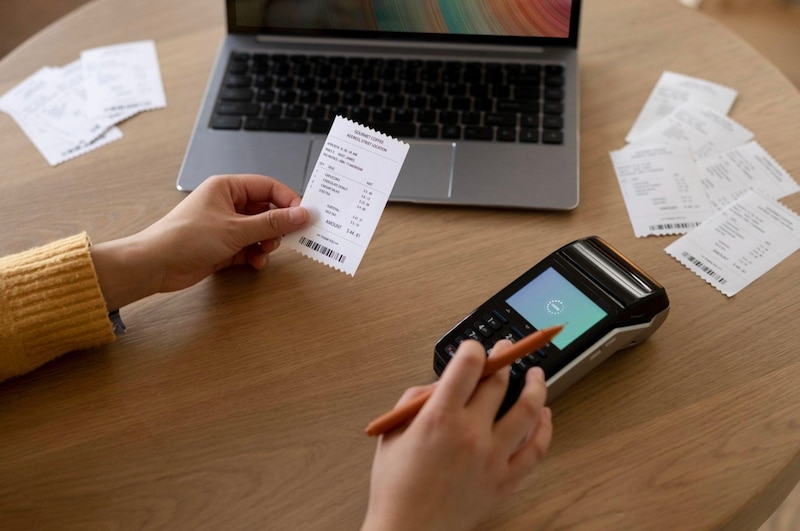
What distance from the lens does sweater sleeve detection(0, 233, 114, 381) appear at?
0.75 m

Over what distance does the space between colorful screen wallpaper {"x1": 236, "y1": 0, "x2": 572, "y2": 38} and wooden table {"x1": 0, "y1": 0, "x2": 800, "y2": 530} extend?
0.14 meters

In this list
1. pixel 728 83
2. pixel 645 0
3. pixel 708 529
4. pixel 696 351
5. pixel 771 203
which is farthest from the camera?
pixel 645 0

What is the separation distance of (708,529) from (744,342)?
203 mm

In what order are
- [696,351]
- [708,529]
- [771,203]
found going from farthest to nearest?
[771,203], [696,351], [708,529]

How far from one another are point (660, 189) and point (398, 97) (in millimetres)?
333

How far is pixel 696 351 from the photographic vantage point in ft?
2.47

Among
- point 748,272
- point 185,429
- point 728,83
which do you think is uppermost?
point 728,83

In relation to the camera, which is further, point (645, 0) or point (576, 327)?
point (645, 0)

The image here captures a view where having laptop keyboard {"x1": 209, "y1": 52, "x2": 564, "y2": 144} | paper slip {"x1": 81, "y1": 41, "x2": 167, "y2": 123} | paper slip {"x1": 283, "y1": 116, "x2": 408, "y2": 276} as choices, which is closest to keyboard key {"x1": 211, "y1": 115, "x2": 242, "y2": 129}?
laptop keyboard {"x1": 209, "y1": 52, "x2": 564, "y2": 144}

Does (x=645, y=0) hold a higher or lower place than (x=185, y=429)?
higher

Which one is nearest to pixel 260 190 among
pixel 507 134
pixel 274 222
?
pixel 274 222

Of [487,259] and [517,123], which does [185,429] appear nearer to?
[487,259]

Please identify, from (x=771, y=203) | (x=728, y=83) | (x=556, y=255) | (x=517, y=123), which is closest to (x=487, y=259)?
(x=556, y=255)

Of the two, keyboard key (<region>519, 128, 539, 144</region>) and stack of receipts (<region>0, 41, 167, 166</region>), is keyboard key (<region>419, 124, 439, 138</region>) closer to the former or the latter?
keyboard key (<region>519, 128, 539, 144</region>)
